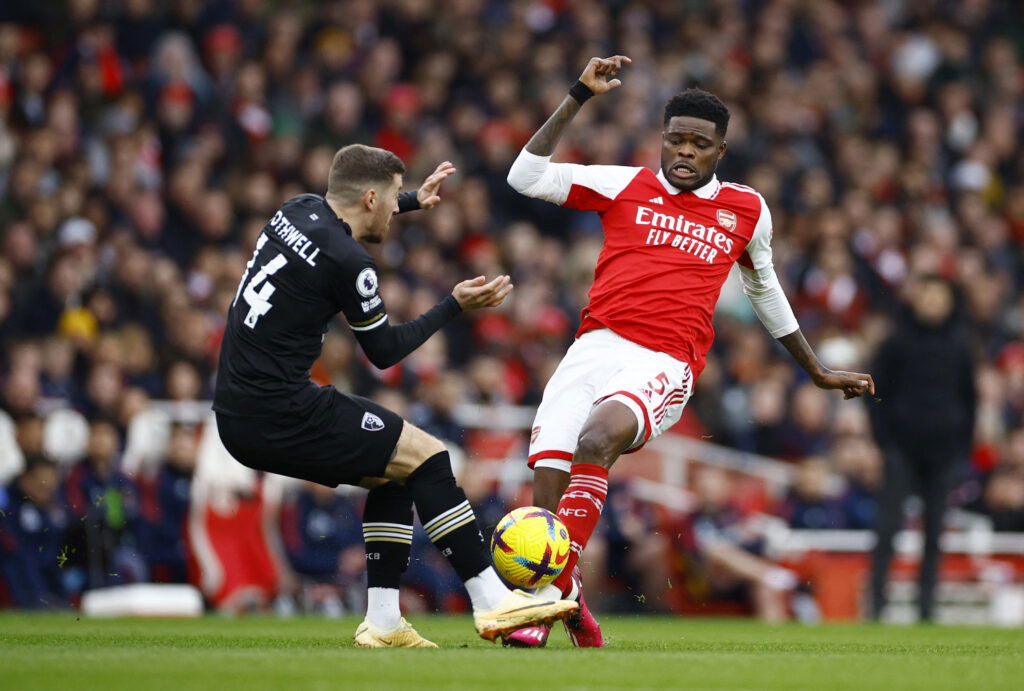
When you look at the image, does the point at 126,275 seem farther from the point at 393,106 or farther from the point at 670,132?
the point at 670,132

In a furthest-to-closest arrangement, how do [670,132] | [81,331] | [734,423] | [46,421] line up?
[734,423], [81,331], [46,421], [670,132]

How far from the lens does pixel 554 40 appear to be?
723 inches

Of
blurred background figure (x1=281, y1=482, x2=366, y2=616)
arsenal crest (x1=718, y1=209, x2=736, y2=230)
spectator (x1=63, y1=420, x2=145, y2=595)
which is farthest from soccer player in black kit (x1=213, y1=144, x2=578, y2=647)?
blurred background figure (x1=281, y1=482, x2=366, y2=616)

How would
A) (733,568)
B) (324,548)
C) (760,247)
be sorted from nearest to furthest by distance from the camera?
(760,247) < (324,548) < (733,568)

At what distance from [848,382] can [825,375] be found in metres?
0.13

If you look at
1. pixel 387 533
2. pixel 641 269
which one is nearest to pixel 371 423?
pixel 387 533

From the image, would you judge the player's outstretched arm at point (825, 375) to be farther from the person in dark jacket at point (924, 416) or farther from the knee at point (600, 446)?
the person in dark jacket at point (924, 416)

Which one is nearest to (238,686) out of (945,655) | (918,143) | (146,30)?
(945,655)

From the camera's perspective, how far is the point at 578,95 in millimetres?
7578

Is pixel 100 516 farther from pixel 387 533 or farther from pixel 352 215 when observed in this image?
pixel 352 215

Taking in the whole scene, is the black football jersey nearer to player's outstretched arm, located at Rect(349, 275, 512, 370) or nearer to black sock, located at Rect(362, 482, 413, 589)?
player's outstretched arm, located at Rect(349, 275, 512, 370)

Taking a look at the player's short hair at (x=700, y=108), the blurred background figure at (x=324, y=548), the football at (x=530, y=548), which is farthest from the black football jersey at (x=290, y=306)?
the blurred background figure at (x=324, y=548)

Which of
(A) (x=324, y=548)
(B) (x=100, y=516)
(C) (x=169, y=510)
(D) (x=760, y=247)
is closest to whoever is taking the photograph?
(D) (x=760, y=247)

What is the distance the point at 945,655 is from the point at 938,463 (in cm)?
486
